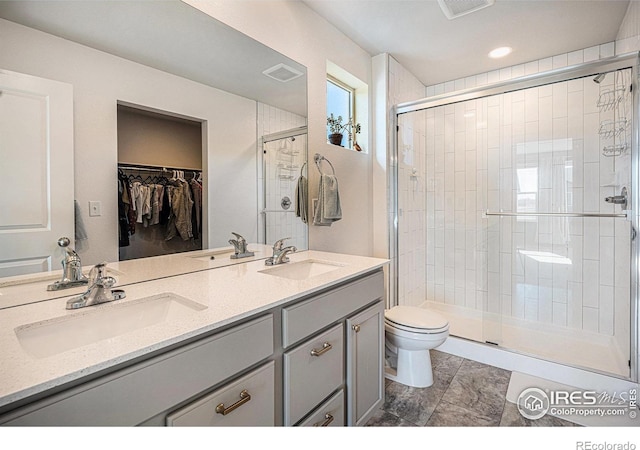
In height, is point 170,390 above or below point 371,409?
above

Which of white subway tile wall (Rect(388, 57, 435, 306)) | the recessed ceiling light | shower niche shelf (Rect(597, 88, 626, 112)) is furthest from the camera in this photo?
white subway tile wall (Rect(388, 57, 435, 306))

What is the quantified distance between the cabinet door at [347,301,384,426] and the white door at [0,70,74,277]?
1.16m

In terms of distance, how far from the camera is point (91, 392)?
2.09 ft

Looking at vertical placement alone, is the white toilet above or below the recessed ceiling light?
below

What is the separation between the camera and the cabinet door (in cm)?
141

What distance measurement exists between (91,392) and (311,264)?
120 cm

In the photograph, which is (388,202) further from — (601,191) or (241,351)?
(241,351)

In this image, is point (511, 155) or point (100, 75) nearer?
point (100, 75)

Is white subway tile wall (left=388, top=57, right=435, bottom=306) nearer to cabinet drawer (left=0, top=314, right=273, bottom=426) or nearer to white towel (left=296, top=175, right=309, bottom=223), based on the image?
white towel (left=296, top=175, right=309, bottom=223)

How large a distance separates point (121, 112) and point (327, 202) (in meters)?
1.15

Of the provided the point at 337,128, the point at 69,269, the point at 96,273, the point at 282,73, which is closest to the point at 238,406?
the point at 96,273

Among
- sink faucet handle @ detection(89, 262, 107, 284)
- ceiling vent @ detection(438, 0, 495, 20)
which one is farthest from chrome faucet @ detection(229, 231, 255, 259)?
ceiling vent @ detection(438, 0, 495, 20)

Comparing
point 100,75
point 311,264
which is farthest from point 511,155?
point 100,75

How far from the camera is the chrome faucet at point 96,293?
0.93 m
